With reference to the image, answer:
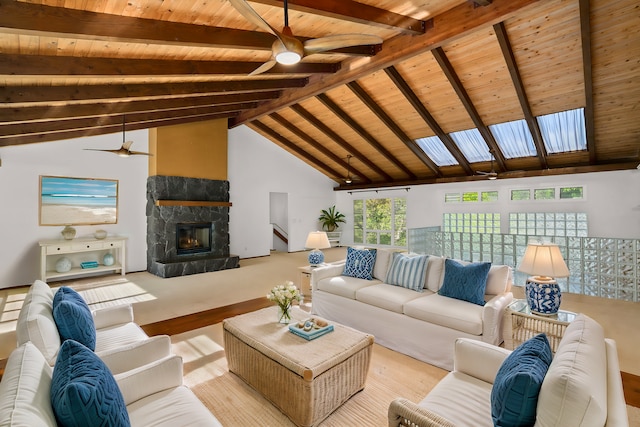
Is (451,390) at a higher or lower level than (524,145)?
lower

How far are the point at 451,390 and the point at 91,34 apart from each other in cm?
369

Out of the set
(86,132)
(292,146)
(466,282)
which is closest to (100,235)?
(86,132)

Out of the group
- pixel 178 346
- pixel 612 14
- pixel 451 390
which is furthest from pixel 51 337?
pixel 612 14

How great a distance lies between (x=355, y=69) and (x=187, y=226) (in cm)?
516

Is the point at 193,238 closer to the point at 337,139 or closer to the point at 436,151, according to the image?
the point at 337,139

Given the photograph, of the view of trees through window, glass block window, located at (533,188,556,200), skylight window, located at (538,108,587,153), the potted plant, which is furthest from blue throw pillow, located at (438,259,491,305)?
the potted plant

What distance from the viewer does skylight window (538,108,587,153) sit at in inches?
230

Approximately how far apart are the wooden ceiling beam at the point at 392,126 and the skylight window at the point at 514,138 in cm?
179

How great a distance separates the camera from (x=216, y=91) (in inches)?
181

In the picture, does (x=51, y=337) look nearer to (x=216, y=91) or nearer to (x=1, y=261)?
(x=216, y=91)

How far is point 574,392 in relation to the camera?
3.46 ft

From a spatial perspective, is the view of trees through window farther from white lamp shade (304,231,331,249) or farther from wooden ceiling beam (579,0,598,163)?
white lamp shade (304,231,331,249)

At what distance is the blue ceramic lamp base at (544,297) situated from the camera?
2680 mm

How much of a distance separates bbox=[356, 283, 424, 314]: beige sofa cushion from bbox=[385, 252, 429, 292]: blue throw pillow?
0.08 m
